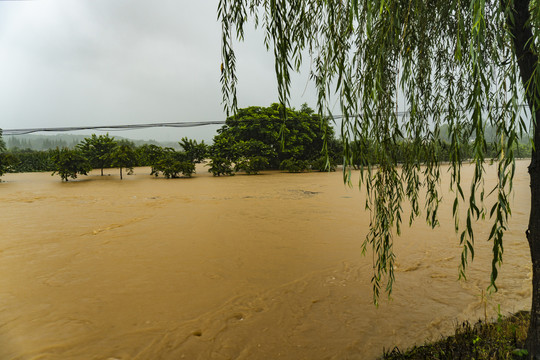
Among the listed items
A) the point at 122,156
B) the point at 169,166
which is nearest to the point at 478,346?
the point at 169,166

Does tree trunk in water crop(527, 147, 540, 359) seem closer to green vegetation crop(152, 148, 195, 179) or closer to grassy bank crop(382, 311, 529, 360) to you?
grassy bank crop(382, 311, 529, 360)

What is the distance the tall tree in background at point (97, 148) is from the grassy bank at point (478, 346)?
1407 cm

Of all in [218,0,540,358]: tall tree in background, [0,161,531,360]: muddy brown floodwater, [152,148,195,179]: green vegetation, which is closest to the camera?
[218,0,540,358]: tall tree in background

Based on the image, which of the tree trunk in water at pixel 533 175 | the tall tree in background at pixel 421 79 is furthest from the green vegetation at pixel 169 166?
the tree trunk in water at pixel 533 175

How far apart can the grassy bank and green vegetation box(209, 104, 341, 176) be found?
12.1 m

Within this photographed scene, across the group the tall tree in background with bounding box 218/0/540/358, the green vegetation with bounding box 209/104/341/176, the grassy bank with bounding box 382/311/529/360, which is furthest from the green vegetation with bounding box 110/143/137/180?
the grassy bank with bounding box 382/311/529/360

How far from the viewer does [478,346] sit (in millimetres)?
1653

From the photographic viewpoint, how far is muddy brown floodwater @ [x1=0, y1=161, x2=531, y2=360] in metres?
1.96

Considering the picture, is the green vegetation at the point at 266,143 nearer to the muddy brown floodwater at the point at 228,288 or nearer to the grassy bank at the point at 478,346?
the muddy brown floodwater at the point at 228,288

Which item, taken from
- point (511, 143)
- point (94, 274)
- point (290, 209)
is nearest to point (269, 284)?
point (94, 274)

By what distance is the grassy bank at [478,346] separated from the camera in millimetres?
1595

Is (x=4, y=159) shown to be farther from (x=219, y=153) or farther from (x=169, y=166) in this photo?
(x=219, y=153)

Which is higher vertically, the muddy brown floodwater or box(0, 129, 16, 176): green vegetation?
box(0, 129, 16, 176): green vegetation

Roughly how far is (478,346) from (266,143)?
1493 centimetres
